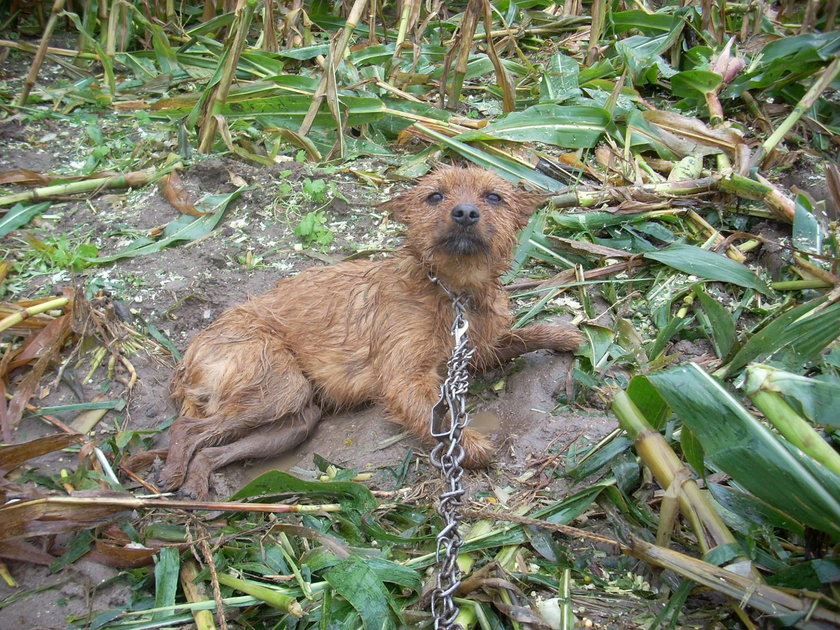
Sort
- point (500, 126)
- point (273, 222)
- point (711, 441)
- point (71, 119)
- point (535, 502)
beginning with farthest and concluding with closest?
point (71, 119)
point (500, 126)
point (273, 222)
point (535, 502)
point (711, 441)

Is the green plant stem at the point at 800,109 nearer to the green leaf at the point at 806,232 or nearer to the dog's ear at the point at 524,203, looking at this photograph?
the green leaf at the point at 806,232

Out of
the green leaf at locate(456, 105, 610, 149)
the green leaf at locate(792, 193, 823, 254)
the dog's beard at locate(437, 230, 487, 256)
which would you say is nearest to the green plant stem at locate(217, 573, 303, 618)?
the dog's beard at locate(437, 230, 487, 256)

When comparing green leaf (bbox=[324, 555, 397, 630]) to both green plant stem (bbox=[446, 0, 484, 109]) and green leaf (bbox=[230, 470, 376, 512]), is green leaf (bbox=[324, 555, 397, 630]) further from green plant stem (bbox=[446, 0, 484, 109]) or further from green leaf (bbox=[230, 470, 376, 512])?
green plant stem (bbox=[446, 0, 484, 109])

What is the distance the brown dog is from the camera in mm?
4469

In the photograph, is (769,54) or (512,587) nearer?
(512,587)

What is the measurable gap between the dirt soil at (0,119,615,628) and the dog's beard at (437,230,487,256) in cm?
101

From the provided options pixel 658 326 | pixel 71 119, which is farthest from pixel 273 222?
pixel 658 326

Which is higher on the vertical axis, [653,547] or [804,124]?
[804,124]

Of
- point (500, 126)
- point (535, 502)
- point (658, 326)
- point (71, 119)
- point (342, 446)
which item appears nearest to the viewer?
point (535, 502)

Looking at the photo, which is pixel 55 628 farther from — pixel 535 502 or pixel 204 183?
pixel 204 183

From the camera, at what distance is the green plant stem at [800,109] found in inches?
211

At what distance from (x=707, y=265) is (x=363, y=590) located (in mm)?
3555

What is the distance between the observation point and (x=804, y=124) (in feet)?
22.0

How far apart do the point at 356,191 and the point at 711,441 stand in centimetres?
444
